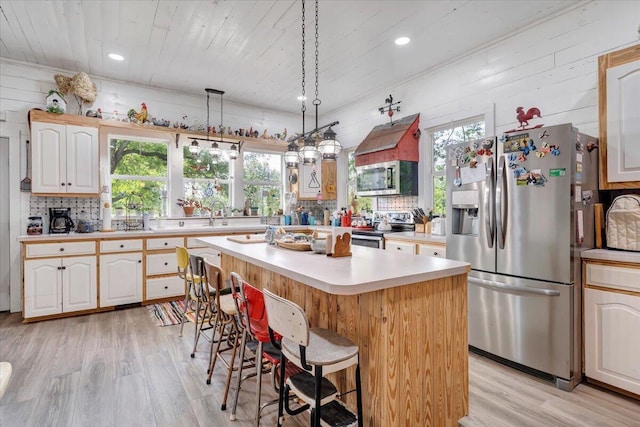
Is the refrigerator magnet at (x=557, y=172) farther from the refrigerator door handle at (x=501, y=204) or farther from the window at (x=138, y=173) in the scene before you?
A: the window at (x=138, y=173)

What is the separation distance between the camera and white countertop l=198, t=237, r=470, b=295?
1464mm

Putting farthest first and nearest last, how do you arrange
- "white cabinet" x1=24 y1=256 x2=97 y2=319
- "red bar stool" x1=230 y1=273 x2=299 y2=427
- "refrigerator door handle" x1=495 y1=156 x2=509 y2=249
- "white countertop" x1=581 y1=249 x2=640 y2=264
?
1. "white cabinet" x1=24 y1=256 x2=97 y2=319
2. "refrigerator door handle" x1=495 y1=156 x2=509 y2=249
3. "white countertop" x1=581 y1=249 x2=640 y2=264
4. "red bar stool" x1=230 y1=273 x2=299 y2=427

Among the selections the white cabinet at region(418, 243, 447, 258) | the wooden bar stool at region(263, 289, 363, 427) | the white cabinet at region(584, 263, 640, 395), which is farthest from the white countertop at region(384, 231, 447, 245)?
the wooden bar stool at region(263, 289, 363, 427)

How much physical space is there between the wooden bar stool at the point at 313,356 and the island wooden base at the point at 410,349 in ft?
0.36

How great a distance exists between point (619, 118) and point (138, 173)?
5.26 m

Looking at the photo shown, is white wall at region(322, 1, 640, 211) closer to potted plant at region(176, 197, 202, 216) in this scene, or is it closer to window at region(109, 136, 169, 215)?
potted plant at region(176, 197, 202, 216)

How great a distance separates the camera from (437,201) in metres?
4.20

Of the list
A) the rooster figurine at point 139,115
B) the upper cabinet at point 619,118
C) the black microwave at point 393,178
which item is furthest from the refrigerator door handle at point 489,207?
the rooster figurine at point 139,115

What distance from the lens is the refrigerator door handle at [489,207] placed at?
2664 millimetres

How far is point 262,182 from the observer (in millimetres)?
5762

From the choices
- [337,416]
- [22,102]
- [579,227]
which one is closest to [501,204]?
[579,227]

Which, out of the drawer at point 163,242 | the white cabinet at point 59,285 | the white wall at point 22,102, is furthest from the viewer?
the drawer at point 163,242

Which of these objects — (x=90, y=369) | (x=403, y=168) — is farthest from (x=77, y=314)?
(x=403, y=168)

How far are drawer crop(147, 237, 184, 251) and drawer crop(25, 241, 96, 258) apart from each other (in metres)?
0.59
